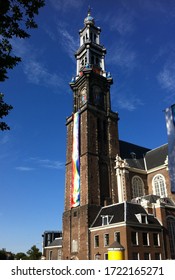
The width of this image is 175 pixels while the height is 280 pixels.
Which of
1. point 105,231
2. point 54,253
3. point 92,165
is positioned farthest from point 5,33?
point 54,253

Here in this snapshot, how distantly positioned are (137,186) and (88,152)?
11378mm

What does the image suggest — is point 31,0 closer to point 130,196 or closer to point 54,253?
point 130,196

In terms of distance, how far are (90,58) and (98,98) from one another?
10981 mm

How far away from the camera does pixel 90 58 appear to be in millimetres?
55844

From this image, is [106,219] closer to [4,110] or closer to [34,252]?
[4,110]

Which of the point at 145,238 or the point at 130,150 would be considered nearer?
the point at 145,238

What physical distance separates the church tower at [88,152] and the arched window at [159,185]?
26.0 ft

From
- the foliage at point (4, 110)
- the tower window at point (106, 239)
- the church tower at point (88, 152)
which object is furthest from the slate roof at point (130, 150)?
the foliage at point (4, 110)

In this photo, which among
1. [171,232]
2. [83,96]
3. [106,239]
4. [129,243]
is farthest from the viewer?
[83,96]

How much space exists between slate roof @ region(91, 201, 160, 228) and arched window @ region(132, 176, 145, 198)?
8.31m

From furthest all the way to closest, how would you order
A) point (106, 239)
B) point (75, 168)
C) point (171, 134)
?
1. point (75, 168)
2. point (106, 239)
3. point (171, 134)

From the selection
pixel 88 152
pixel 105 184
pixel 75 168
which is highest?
pixel 88 152

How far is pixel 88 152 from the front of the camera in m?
42.4

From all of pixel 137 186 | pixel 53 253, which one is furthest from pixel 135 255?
pixel 53 253
